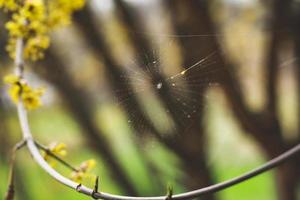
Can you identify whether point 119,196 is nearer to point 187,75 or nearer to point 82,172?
point 82,172

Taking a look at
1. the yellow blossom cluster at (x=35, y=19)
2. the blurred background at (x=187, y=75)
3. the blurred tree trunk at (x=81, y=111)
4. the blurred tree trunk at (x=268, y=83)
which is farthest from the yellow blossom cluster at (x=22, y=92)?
the blurred tree trunk at (x=81, y=111)

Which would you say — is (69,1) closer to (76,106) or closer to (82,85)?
(76,106)

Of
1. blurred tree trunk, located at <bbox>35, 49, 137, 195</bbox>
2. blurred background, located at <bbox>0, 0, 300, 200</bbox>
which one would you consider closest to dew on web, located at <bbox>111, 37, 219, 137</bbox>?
blurred background, located at <bbox>0, 0, 300, 200</bbox>

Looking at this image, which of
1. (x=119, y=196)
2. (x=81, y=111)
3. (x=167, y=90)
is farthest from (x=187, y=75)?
(x=81, y=111)

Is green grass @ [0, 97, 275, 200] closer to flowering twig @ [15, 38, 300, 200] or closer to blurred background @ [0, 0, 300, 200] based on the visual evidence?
blurred background @ [0, 0, 300, 200]

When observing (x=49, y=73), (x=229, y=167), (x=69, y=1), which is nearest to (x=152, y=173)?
(x=49, y=73)
